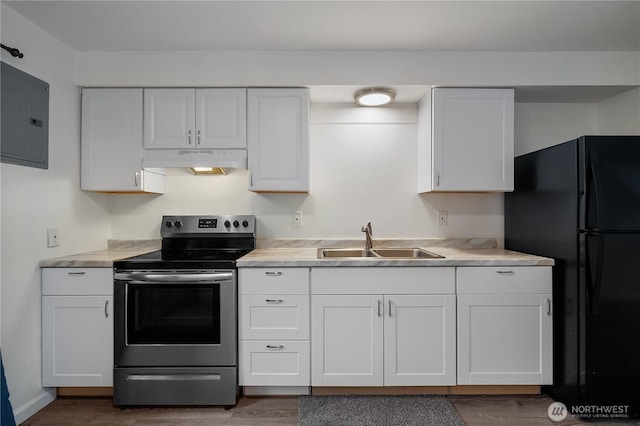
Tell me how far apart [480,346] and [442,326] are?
0.27m

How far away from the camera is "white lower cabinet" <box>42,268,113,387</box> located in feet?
7.07

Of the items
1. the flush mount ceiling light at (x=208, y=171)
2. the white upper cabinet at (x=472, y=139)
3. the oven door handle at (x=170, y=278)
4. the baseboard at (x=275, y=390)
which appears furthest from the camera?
the flush mount ceiling light at (x=208, y=171)

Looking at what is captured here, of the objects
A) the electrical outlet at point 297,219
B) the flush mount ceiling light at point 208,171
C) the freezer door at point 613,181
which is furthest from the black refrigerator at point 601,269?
the flush mount ceiling light at point 208,171

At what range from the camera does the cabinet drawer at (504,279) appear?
2.17 m

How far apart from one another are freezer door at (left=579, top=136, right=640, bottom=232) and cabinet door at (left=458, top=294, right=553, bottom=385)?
23.6 inches

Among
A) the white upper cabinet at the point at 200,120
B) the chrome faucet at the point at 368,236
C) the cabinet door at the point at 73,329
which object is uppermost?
the white upper cabinet at the point at 200,120

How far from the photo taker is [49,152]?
2.21m

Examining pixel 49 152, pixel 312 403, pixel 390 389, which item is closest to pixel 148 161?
pixel 49 152

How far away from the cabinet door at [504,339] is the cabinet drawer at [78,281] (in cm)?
217

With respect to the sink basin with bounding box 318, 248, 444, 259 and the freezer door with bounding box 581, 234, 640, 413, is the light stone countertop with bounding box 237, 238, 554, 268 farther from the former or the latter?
the freezer door with bounding box 581, 234, 640, 413

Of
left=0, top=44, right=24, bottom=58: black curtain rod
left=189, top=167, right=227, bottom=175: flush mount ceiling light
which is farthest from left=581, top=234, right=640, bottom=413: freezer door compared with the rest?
left=0, top=44, right=24, bottom=58: black curtain rod

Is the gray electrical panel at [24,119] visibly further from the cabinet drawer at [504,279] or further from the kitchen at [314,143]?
the cabinet drawer at [504,279]

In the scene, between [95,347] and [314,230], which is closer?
[95,347]

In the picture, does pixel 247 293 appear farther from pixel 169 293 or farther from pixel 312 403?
pixel 312 403
